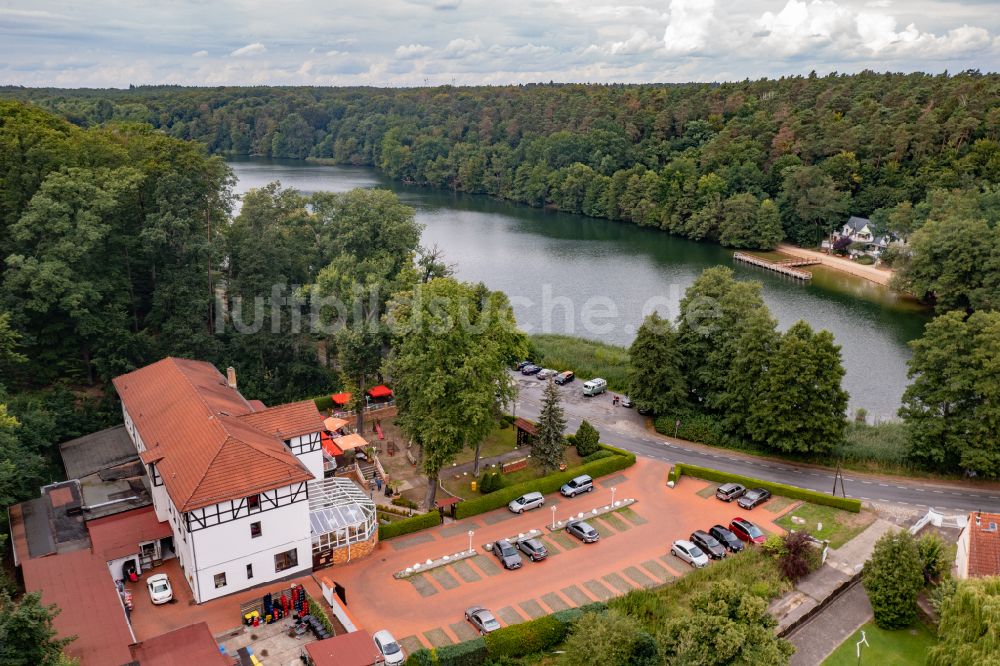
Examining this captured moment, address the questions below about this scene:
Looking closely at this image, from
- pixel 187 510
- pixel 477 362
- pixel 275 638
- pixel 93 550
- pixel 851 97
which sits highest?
pixel 851 97

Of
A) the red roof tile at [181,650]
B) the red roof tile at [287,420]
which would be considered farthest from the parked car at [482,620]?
the red roof tile at [287,420]

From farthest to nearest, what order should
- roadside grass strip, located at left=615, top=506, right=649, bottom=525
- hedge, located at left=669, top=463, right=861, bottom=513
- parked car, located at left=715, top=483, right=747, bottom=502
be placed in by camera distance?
parked car, located at left=715, top=483, right=747, bottom=502 < hedge, located at left=669, top=463, right=861, bottom=513 < roadside grass strip, located at left=615, top=506, right=649, bottom=525

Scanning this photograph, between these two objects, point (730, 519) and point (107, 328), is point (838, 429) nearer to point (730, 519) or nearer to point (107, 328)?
point (730, 519)

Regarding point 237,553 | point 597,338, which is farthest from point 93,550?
point 597,338

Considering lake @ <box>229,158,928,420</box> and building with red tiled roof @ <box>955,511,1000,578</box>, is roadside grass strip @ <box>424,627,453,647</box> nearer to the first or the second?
building with red tiled roof @ <box>955,511,1000,578</box>

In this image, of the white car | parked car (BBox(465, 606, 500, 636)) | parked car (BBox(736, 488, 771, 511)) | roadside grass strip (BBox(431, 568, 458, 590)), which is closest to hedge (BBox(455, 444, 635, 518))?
roadside grass strip (BBox(431, 568, 458, 590))

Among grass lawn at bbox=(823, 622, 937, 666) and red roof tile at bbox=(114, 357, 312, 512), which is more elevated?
red roof tile at bbox=(114, 357, 312, 512)

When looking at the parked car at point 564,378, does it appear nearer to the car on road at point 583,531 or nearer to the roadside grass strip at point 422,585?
the car on road at point 583,531

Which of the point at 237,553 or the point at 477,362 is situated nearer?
the point at 237,553

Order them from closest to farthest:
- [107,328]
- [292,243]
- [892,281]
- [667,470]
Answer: [667,470], [107,328], [292,243], [892,281]
